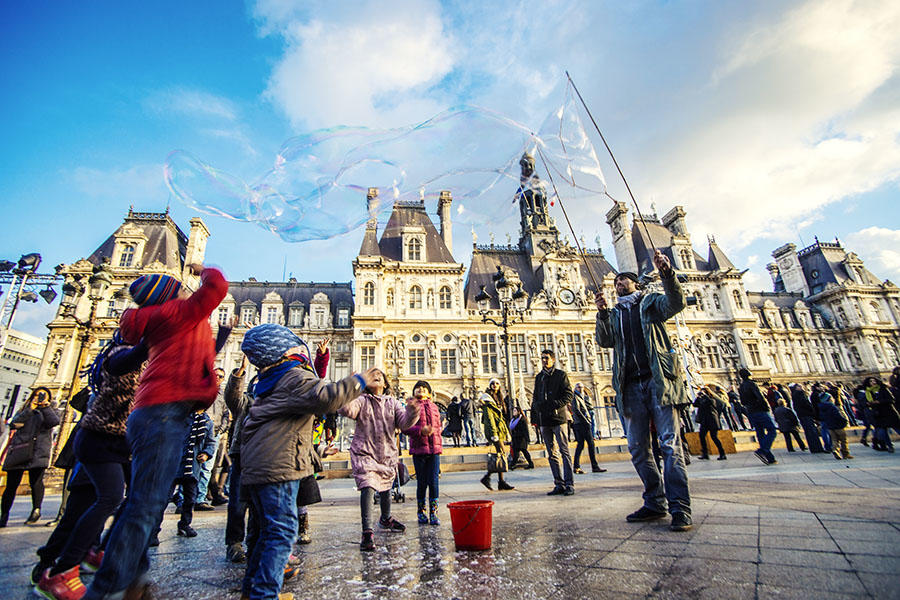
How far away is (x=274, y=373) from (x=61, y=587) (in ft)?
5.90

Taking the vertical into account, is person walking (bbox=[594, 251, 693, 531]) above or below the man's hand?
below

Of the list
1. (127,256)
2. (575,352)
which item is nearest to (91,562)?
(575,352)

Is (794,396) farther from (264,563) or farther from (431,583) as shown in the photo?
(264,563)

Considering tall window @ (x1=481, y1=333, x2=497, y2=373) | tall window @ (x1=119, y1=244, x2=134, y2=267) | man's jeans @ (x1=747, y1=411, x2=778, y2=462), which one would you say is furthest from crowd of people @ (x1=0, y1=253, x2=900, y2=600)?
tall window @ (x1=119, y1=244, x2=134, y2=267)

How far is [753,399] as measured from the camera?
28.1 ft

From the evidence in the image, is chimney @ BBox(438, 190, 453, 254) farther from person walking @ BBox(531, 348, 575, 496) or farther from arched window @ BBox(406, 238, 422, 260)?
person walking @ BBox(531, 348, 575, 496)

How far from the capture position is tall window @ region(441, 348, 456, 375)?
1106 inches

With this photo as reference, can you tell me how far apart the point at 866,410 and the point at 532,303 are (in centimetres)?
2216

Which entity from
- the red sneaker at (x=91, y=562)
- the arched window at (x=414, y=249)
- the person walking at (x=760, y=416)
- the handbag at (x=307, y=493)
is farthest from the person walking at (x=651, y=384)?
the arched window at (x=414, y=249)

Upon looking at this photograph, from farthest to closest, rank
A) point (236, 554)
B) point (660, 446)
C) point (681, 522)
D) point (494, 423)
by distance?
1. point (494, 423)
2. point (660, 446)
3. point (236, 554)
4. point (681, 522)

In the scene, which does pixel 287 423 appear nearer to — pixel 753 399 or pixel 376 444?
pixel 376 444

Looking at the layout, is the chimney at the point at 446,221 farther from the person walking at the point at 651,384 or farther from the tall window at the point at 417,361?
the person walking at the point at 651,384

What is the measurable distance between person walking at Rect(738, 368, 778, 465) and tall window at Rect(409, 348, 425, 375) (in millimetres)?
20859

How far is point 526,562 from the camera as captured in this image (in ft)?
8.71
